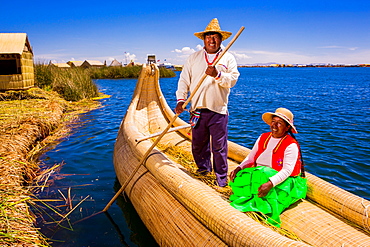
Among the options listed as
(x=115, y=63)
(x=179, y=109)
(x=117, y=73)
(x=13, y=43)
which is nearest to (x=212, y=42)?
(x=179, y=109)

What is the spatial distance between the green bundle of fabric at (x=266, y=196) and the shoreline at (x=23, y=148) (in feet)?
6.88

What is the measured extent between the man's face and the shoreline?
8.45ft

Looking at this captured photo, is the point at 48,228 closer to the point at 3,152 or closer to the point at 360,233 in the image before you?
the point at 3,152

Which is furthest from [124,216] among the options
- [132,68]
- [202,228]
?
[132,68]

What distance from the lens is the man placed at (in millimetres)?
3013

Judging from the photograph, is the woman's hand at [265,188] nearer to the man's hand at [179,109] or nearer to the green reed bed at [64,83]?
the man's hand at [179,109]

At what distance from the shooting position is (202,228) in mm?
2406

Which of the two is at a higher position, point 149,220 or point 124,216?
point 149,220

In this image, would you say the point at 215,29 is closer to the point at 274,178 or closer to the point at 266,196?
the point at 274,178

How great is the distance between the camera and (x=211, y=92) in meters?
3.10

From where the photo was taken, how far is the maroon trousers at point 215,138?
317 cm

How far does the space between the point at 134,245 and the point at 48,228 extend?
3.74ft

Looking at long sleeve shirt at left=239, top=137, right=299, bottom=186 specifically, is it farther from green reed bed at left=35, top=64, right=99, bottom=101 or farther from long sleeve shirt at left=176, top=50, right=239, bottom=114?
green reed bed at left=35, top=64, right=99, bottom=101

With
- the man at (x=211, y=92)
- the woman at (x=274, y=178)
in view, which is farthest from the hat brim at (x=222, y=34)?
the woman at (x=274, y=178)
